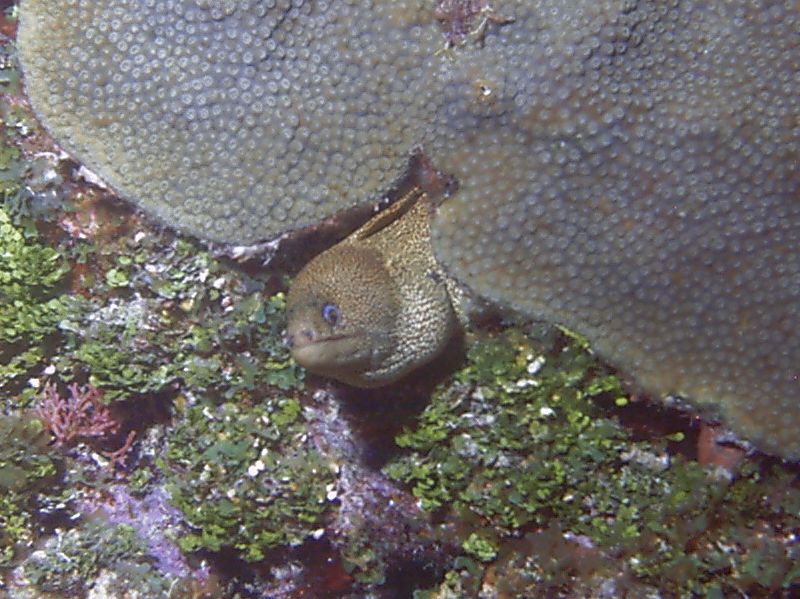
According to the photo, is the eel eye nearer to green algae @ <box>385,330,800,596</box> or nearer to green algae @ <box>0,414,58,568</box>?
green algae @ <box>385,330,800,596</box>

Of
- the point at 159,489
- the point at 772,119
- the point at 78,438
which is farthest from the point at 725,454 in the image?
the point at 78,438

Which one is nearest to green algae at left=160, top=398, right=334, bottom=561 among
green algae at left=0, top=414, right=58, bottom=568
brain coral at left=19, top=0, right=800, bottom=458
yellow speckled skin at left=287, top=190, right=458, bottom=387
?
yellow speckled skin at left=287, top=190, right=458, bottom=387

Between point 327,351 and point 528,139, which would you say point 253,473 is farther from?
point 528,139

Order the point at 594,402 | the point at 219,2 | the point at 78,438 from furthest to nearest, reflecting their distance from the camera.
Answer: the point at 78,438
the point at 594,402
the point at 219,2

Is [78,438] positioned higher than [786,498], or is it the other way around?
[786,498]

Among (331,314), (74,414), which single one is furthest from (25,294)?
(331,314)

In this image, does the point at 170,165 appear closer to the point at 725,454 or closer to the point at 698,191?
the point at 698,191

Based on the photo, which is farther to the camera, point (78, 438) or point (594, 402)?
point (78, 438)
